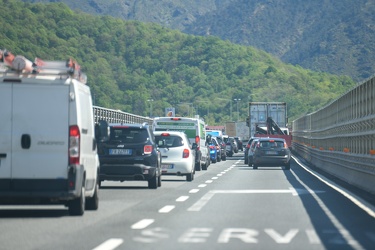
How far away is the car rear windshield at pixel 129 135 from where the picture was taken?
2420 centimetres

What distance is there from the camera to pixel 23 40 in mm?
176250

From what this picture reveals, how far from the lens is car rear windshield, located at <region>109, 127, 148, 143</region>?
2420 cm

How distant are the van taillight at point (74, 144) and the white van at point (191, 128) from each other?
21027 millimetres

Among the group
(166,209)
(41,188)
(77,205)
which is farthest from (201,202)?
(41,188)

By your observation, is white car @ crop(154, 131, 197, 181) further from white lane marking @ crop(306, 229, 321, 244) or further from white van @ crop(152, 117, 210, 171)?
white lane marking @ crop(306, 229, 321, 244)

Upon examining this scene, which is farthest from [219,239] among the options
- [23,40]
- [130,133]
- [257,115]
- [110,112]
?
[23,40]

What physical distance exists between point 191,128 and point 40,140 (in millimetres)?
23469

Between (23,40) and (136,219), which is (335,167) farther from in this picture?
(23,40)

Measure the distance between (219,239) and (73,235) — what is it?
69.6 inches

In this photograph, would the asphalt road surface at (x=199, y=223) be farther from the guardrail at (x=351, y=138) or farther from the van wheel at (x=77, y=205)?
the guardrail at (x=351, y=138)

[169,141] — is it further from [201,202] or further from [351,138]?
[201,202]

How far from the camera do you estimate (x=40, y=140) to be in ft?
48.4

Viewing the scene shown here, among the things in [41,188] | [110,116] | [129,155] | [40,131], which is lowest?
[41,188]

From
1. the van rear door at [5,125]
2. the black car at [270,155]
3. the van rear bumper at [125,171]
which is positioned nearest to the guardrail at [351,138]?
the black car at [270,155]
